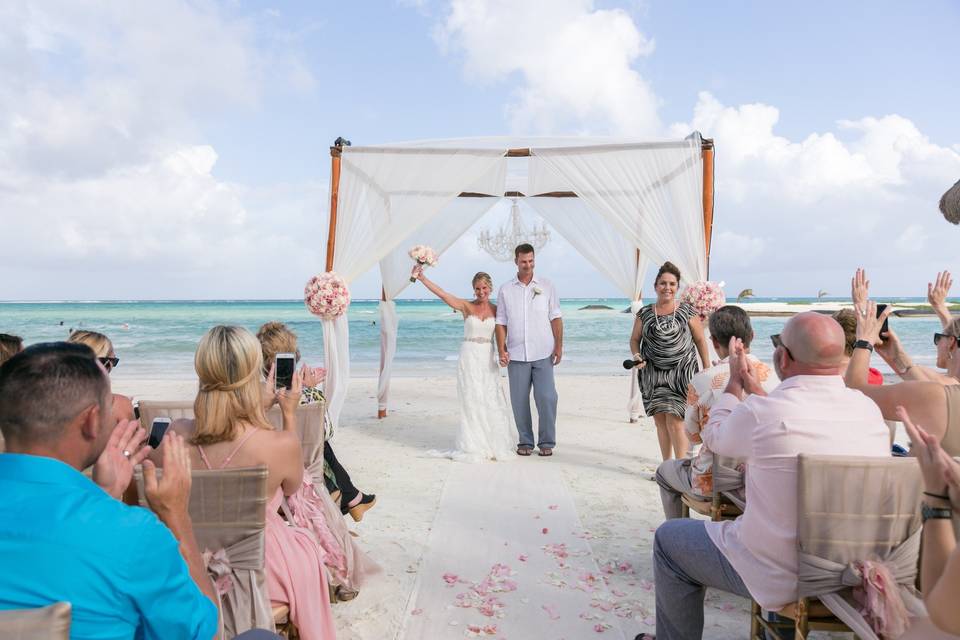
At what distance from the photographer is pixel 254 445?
2258 mm

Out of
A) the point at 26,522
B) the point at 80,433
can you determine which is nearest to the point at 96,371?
the point at 80,433

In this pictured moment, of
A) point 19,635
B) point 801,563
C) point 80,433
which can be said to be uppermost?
point 80,433

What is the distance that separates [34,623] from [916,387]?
8.46ft

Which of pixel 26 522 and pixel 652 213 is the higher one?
pixel 652 213

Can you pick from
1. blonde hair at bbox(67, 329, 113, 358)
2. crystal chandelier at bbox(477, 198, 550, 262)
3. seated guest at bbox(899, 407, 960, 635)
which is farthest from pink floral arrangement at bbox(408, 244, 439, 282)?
seated guest at bbox(899, 407, 960, 635)

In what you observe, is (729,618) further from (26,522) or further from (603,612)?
(26,522)

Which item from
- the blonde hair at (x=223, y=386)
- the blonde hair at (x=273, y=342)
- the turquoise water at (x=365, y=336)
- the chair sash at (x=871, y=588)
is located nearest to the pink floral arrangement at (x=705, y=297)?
the blonde hair at (x=273, y=342)

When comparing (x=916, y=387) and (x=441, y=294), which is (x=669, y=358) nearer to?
(x=441, y=294)

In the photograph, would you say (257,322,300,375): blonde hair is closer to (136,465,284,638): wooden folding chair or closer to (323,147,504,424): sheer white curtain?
(136,465,284,638): wooden folding chair

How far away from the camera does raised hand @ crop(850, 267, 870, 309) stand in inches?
105

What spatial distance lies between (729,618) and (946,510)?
180 centimetres

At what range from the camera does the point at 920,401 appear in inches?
90.0

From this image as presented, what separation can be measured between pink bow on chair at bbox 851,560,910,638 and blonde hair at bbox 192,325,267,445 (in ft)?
6.54

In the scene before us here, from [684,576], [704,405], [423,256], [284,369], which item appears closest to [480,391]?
[423,256]
